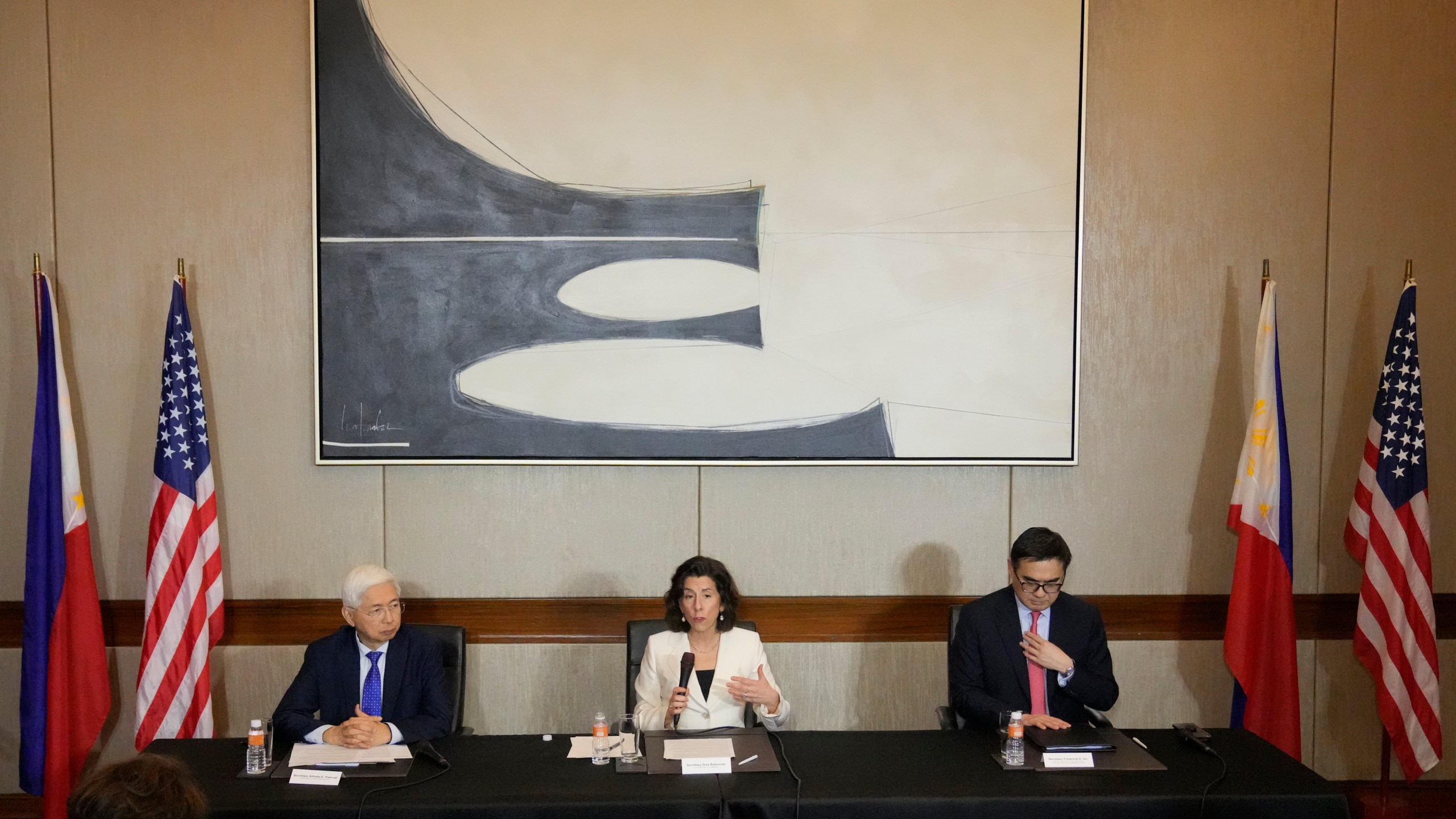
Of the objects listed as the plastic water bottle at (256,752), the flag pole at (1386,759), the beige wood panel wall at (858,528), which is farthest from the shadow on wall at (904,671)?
the plastic water bottle at (256,752)

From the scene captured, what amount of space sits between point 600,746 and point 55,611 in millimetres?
2304

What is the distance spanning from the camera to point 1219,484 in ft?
14.3

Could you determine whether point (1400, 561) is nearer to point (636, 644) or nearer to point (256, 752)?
point (636, 644)

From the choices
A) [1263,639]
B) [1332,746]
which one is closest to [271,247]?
[1263,639]

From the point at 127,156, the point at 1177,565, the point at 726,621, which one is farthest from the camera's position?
the point at 1177,565

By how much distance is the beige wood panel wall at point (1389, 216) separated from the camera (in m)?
4.29

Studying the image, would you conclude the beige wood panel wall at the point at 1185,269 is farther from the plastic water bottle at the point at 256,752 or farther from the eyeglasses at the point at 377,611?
the plastic water bottle at the point at 256,752

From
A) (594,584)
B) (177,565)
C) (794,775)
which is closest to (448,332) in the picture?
(594,584)

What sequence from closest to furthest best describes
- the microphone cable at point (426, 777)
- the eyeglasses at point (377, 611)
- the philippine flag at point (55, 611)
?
1. the microphone cable at point (426, 777)
2. the eyeglasses at point (377, 611)
3. the philippine flag at point (55, 611)

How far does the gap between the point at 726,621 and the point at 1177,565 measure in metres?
2.04

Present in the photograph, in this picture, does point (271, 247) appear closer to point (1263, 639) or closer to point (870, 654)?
point (870, 654)

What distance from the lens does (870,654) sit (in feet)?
14.2

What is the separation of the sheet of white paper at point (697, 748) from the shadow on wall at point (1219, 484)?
2.36 meters
